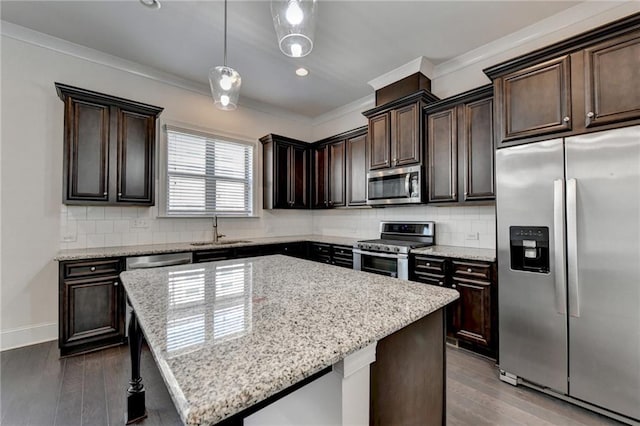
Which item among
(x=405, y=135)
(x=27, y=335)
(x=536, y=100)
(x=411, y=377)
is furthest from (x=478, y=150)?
(x=27, y=335)

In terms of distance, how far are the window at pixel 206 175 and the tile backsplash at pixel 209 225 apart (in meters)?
0.19

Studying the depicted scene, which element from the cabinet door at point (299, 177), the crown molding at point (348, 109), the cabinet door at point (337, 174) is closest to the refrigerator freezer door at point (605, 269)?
the cabinet door at point (337, 174)

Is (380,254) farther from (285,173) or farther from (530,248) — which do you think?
(285,173)

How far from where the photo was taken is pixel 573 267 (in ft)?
6.26

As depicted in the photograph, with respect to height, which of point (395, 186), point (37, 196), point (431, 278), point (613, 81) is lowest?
point (431, 278)

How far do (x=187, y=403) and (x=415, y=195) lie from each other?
3092 mm

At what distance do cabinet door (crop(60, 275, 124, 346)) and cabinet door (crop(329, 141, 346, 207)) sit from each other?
294cm

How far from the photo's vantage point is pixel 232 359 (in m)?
0.68

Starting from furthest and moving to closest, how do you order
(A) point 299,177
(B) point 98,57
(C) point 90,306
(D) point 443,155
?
(A) point 299,177
(B) point 98,57
(D) point 443,155
(C) point 90,306

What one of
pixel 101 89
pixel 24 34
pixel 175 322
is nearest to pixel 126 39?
pixel 101 89

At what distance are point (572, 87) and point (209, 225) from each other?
4.11 meters

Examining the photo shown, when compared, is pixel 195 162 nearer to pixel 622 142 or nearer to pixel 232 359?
pixel 232 359

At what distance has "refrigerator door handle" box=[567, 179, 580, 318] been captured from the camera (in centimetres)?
189

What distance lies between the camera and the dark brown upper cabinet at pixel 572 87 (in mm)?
1793
